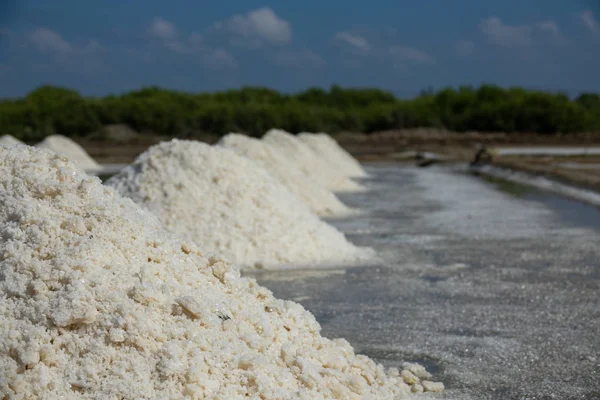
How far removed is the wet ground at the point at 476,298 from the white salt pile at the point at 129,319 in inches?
20.5

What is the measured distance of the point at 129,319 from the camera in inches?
123

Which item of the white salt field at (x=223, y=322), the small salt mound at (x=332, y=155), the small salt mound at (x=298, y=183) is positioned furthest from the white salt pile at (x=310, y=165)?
the white salt field at (x=223, y=322)

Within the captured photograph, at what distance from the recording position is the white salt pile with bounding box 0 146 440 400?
3.00 metres

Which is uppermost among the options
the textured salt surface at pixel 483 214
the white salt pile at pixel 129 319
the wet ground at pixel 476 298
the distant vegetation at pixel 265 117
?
the distant vegetation at pixel 265 117

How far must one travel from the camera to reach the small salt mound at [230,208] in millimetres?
6699

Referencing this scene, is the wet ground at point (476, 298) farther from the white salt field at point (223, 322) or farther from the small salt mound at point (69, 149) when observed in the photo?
the small salt mound at point (69, 149)

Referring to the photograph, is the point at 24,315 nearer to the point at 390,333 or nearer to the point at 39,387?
the point at 39,387

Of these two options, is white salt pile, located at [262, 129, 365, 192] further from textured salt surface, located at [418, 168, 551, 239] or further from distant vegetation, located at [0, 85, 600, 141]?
distant vegetation, located at [0, 85, 600, 141]

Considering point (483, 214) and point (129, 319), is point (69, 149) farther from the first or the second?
point (129, 319)

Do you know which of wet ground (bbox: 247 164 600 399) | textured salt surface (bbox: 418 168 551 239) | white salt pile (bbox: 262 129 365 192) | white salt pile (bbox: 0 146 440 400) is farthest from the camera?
white salt pile (bbox: 262 129 365 192)

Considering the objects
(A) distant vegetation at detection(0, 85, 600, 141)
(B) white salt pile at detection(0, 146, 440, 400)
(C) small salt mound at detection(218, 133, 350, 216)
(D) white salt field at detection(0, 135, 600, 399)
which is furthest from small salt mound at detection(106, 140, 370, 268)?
(A) distant vegetation at detection(0, 85, 600, 141)

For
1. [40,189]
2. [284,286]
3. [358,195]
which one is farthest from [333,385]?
[358,195]

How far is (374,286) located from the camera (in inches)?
239

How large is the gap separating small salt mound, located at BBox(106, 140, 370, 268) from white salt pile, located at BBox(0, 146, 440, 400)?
8.81 feet
